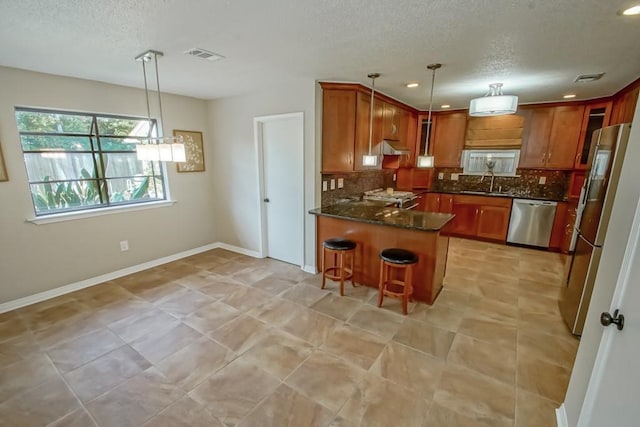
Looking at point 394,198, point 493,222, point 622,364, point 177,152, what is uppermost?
point 177,152

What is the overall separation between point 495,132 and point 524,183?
112 centimetres

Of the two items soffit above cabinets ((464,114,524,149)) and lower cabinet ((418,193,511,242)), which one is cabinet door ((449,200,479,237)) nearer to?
lower cabinet ((418,193,511,242))

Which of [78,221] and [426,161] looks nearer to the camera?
[426,161]

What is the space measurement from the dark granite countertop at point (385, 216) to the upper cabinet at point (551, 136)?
2.81 metres

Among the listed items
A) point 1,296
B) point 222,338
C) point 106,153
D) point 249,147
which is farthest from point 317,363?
point 106,153

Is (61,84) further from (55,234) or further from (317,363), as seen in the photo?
(317,363)

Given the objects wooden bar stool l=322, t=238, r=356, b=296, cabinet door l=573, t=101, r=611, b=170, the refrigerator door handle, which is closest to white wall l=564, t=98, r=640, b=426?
the refrigerator door handle

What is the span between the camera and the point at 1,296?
113 inches

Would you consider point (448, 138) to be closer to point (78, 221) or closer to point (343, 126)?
point (343, 126)

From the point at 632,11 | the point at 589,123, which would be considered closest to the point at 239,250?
the point at 632,11

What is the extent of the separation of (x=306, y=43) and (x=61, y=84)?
9.59 feet

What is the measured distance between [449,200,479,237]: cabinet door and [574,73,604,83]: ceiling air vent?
8.08 ft

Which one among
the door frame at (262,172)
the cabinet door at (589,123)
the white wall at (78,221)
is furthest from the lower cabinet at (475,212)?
the white wall at (78,221)

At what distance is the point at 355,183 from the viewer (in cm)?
448
